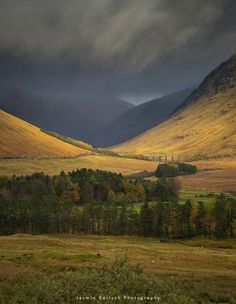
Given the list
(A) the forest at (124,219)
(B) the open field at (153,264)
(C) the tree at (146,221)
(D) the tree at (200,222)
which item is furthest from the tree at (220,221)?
(C) the tree at (146,221)

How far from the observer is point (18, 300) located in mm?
23734

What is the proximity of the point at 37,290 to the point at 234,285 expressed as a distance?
2373 cm

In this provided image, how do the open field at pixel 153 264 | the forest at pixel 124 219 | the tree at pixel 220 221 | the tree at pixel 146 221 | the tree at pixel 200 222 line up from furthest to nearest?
1. the tree at pixel 146 221
2. the tree at pixel 200 222
3. the forest at pixel 124 219
4. the tree at pixel 220 221
5. the open field at pixel 153 264

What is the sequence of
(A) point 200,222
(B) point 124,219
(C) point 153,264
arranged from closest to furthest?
1. (C) point 153,264
2. (A) point 200,222
3. (B) point 124,219

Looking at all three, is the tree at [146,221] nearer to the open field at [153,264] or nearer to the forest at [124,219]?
the forest at [124,219]

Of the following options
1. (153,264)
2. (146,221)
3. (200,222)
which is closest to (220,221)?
(200,222)

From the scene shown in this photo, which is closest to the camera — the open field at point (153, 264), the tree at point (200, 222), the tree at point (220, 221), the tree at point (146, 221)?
the open field at point (153, 264)

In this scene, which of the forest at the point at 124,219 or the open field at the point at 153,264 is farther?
the forest at the point at 124,219

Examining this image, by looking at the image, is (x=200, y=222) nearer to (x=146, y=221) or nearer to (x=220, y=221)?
(x=220, y=221)

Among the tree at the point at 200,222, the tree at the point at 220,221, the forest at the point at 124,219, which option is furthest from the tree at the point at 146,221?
the tree at the point at 220,221

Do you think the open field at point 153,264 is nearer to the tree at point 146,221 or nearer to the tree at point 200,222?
the tree at point 200,222

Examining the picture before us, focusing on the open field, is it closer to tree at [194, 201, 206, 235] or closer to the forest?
tree at [194, 201, 206, 235]

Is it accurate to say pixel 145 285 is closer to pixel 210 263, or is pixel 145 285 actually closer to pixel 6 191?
pixel 210 263

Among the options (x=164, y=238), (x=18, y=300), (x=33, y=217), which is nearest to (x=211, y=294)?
(x=18, y=300)
